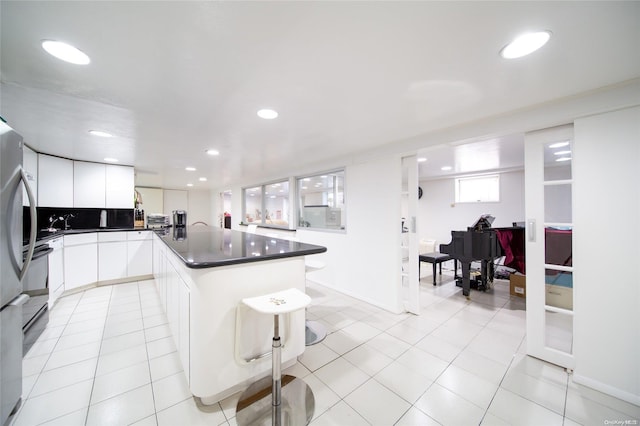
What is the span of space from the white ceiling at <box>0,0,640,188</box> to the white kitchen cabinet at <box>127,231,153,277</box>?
2.08m

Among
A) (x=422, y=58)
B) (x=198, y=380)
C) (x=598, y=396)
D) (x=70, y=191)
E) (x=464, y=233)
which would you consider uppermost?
(x=422, y=58)

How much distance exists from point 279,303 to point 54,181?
483 cm

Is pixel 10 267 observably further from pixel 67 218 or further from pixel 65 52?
pixel 67 218

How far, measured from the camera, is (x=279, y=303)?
134 cm

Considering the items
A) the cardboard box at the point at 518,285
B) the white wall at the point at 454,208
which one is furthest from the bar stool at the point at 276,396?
the white wall at the point at 454,208

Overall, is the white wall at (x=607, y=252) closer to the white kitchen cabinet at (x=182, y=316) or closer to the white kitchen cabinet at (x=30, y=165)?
the white kitchen cabinet at (x=182, y=316)

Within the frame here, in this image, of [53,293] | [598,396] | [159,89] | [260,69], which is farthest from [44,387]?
[598,396]

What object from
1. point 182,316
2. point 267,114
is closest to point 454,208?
point 267,114

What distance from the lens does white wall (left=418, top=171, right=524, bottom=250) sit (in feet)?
15.8

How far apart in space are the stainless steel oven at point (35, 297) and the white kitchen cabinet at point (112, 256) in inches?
52.0

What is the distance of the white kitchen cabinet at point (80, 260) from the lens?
3.41 metres

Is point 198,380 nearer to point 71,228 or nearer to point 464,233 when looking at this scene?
point 464,233

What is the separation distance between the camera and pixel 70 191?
3934 millimetres

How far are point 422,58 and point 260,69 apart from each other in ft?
3.19
